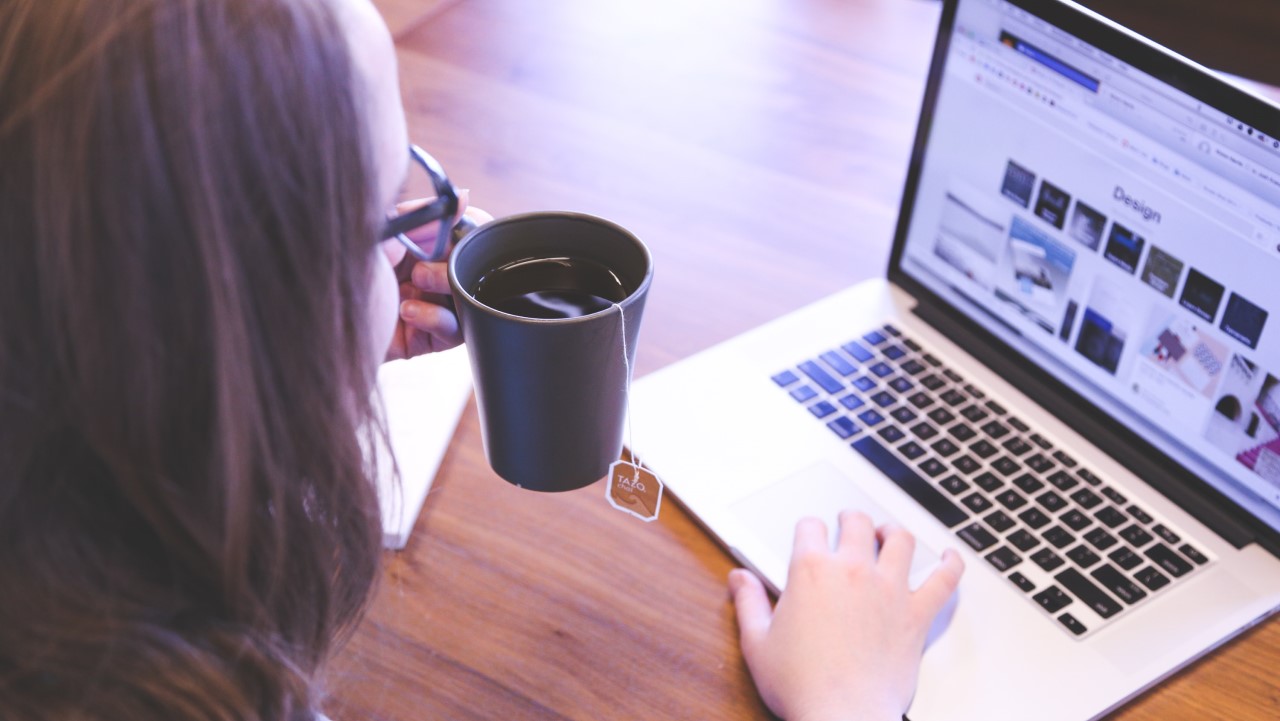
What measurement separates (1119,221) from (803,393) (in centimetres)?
28

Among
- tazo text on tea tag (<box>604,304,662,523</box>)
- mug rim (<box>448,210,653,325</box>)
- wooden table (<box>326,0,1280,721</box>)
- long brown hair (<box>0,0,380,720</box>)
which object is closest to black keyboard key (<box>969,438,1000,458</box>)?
wooden table (<box>326,0,1280,721</box>)

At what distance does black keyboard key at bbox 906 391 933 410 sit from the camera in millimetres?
884

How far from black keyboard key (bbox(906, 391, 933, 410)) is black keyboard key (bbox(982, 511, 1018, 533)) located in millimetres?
121

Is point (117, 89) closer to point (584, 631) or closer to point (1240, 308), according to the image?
point (584, 631)

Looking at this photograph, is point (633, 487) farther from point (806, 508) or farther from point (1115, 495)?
point (1115, 495)

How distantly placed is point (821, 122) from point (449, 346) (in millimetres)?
630

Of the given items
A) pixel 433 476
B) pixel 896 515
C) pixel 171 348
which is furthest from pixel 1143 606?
pixel 171 348

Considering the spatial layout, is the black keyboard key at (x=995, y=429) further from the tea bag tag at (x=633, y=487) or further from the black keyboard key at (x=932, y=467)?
the tea bag tag at (x=633, y=487)

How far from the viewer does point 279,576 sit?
1.70 ft

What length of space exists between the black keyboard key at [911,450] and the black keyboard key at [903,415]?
3cm

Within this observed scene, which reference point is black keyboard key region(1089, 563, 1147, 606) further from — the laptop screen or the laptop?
the laptop screen

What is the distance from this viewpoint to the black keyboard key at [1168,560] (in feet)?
2.48

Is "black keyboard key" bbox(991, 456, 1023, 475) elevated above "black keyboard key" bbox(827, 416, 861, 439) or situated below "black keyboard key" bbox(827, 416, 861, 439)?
above

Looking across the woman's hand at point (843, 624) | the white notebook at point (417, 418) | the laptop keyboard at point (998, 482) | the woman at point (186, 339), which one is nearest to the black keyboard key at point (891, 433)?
the laptop keyboard at point (998, 482)
